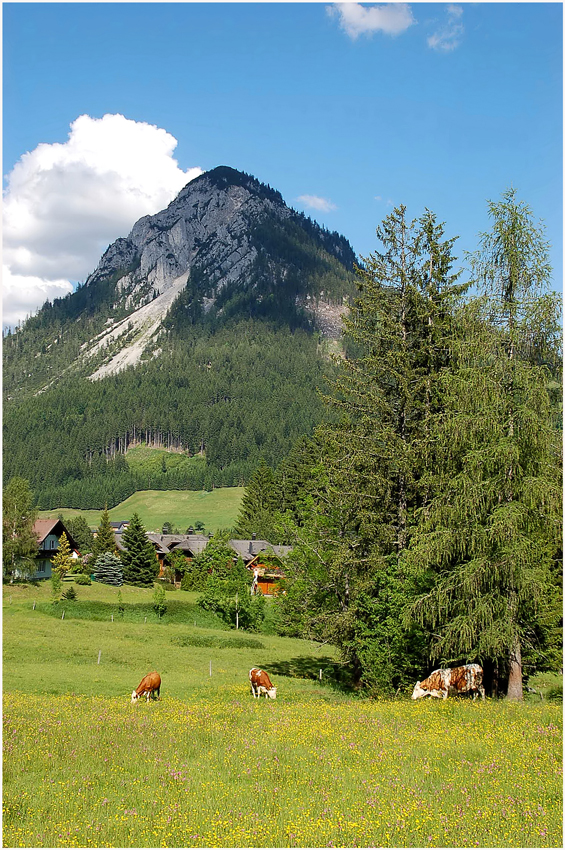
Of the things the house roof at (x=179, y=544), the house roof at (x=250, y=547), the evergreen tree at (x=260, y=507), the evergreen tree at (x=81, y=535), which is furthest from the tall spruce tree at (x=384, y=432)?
the evergreen tree at (x=81, y=535)

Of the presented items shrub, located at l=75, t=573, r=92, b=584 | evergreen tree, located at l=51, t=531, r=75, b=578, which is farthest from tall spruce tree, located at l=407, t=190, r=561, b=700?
evergreen tree, located at l=51, t=531, r=75, b=578

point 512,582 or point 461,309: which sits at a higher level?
A: point 461,309

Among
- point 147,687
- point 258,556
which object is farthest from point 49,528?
point 147,687

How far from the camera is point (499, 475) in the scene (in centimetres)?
1666

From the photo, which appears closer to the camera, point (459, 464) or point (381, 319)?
point (459, 464)

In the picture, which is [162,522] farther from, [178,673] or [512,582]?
[512,582]

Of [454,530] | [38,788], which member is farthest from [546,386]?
[38,788]

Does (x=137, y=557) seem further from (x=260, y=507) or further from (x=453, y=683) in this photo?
(x=453, y=683)

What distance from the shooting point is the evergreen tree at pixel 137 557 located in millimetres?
75875

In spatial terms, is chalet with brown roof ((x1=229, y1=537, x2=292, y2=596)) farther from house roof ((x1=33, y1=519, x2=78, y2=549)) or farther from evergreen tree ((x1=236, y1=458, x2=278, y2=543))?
house roof ((x1=33, y1=519, x2=78, y2=549))

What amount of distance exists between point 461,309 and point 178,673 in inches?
939

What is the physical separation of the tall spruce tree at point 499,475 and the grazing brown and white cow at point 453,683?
836 mm

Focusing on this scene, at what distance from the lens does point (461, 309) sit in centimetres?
1878

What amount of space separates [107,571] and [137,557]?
444cm
